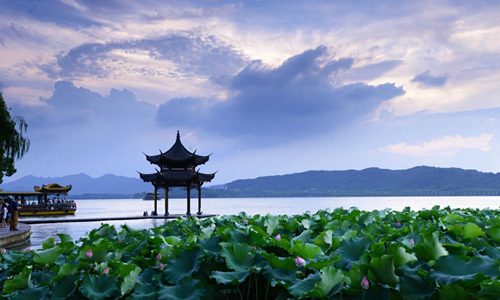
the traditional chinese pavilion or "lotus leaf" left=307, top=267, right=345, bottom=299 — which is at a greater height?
the traditional chinese pavilion

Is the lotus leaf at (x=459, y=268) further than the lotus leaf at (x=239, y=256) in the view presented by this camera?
No

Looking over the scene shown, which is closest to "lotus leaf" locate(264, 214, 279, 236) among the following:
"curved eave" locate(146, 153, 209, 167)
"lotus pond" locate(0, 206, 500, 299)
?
"lotus pond" locate(0, 206, 500, 299)

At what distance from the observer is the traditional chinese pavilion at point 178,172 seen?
31359mm

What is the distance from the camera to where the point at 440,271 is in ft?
4.96

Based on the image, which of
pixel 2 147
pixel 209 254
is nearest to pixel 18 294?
pixel 209 254

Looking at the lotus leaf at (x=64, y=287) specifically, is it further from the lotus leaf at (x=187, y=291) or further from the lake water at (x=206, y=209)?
the lake water at (x=206, y=209)

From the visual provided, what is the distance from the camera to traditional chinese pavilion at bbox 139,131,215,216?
31359 mm

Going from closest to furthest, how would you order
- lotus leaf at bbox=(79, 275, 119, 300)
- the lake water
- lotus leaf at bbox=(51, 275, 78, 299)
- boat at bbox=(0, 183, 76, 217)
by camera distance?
lotus leaf at bbox=(79, 275, 119, 300), lotus leaf at bbox=(51, 275, 78, 299), the lake water, boat at bbox=(0, 183, 76, 217)

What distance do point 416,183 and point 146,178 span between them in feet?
515

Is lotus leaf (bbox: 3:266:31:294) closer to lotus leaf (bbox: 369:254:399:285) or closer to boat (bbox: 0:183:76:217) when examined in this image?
lotus leaf (bbox: 369:254:399:285)

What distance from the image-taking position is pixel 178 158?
3322cm

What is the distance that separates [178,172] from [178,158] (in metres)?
1.21

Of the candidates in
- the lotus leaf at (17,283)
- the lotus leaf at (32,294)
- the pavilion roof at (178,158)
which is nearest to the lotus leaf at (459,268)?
the lotus leaf at (32,294)

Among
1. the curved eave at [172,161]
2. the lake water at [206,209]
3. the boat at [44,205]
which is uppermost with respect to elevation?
the curved eave at [172,161]
